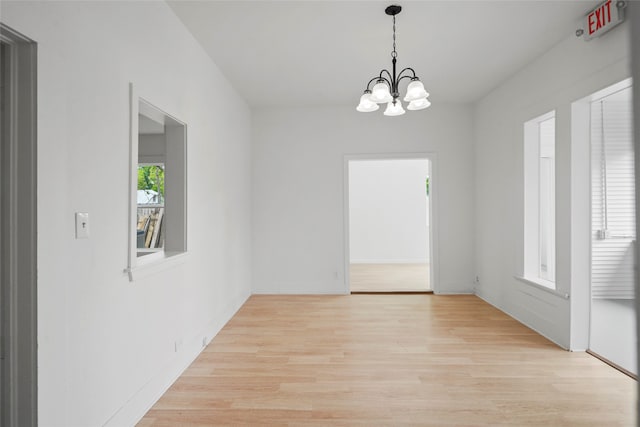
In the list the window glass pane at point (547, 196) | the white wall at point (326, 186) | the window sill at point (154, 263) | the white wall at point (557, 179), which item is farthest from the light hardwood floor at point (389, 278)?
the window sill at point (154, 263)

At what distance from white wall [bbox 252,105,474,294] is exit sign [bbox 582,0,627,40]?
2529mm

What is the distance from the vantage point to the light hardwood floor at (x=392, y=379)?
2.27 metres

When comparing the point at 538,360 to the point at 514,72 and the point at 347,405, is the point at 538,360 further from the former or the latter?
the point at 514,72

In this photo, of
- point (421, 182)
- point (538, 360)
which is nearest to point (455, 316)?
point (538, 360)

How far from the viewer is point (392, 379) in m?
2.73

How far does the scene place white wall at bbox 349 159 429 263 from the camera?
8.71m

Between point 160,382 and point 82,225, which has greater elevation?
point 82,225

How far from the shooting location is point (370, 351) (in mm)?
3277

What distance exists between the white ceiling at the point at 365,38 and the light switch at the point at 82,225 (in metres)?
1.80

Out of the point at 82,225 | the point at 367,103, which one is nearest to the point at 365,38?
the point at 367,103

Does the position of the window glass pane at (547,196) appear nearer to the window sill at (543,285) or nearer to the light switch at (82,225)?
the window sill at (543,285)

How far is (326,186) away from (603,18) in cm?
357

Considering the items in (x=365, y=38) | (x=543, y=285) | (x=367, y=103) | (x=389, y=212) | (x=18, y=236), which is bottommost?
(x=543, y=285)

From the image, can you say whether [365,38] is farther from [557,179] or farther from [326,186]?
[326,186]
